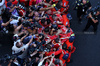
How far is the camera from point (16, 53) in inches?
182

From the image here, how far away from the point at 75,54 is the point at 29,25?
201cm

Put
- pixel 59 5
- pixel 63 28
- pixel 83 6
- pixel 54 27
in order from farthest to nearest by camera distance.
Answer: pixel 59 5
pixel 83 6
pixel 63 28
pixel 54 27

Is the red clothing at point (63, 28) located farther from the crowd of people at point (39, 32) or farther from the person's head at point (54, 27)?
the person's head at point (54, 27)

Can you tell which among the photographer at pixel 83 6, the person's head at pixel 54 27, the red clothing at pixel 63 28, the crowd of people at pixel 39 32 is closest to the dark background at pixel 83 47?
the crowd of people at pixel 39 32

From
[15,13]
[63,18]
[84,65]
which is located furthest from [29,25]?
[84,65]

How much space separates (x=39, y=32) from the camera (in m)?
5.15

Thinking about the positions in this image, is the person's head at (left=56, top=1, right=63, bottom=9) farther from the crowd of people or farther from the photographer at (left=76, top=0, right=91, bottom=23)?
the photographer at (left=76, top=0, right=91, bottom=23)

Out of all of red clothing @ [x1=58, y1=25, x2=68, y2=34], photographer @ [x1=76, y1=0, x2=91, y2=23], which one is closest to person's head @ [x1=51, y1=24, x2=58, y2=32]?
red clothing @ [x1=58, y1=25, x2=68, y2=34]

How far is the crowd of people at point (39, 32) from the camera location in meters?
4.57

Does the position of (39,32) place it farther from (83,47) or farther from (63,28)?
(83,47)

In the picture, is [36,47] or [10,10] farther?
[10,10]

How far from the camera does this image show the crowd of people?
4.57 metres

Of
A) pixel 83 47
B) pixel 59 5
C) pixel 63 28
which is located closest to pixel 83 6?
pixel 59 5

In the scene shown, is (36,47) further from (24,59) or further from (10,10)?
(10,10)
